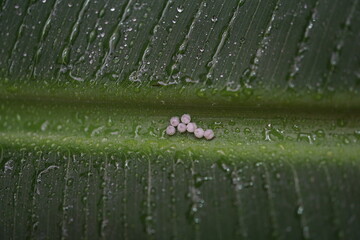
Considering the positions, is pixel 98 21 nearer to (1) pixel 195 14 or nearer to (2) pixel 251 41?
(1) pixel 195 14

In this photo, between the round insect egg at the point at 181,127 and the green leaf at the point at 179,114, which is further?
the round insect egg at the point at 181,127

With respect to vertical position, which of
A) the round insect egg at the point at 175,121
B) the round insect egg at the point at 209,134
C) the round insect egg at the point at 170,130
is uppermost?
the round insect egg at the point at 175,121

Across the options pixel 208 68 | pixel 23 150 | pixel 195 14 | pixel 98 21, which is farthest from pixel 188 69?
pixel 23 150

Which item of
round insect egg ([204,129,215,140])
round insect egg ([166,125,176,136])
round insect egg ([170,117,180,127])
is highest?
round insect egg ([170,117,180,127])

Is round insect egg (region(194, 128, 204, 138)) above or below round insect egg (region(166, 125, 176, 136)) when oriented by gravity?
below

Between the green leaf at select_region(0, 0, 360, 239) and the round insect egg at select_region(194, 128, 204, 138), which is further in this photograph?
the round insect egg at select_region(194, 128, 204, 138)
